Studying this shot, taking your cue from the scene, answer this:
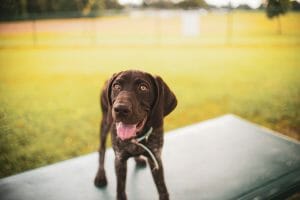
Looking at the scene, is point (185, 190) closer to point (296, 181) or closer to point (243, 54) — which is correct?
point (296, 181)

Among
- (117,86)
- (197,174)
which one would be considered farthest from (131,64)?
(117,86)

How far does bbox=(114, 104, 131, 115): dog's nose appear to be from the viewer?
2297 millimetres

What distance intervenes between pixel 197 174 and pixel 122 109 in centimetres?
178

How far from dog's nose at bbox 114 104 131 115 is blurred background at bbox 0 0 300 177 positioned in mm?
1486

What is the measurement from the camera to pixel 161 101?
104 inches

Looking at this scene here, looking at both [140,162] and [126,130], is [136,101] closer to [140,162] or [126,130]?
[126,130]

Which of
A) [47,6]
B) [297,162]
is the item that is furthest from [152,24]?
[297,162]

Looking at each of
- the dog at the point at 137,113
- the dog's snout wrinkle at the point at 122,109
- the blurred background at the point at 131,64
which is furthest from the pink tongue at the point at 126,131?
the blurred background at the point at 131,64

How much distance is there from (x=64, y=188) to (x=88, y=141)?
2.81m

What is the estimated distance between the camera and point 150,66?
35.8 ft

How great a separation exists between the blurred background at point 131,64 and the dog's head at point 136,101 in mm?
1379

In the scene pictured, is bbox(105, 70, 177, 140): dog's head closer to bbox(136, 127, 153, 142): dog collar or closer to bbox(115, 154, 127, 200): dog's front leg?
bbox(136, 127, 153, 142): dog collar

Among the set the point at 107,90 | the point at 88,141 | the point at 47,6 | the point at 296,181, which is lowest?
the point at 88,141

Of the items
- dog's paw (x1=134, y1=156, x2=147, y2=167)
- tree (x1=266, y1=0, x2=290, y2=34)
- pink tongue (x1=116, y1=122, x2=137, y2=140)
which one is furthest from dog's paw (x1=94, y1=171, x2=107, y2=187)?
tree (x1=266, y1=0, x2=290, y2=34)
